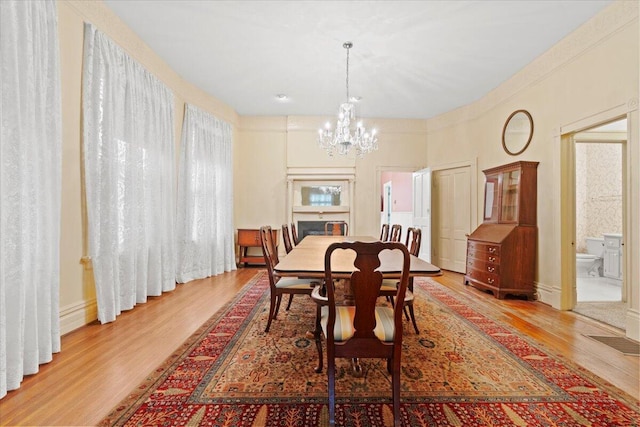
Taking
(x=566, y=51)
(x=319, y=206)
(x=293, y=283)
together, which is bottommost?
(x=293, y=283)

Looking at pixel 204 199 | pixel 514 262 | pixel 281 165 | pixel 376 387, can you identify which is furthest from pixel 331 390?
pixel 281 165

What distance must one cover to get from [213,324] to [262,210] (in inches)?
144

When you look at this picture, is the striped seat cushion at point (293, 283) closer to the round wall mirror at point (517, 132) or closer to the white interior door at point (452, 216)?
the round wall mirror at point (517, 132)

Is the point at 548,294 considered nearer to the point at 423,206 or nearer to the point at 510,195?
the point at 510,195

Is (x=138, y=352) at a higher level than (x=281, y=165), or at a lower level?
lower

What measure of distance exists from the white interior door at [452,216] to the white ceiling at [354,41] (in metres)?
1.53

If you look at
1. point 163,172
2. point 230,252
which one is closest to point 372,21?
point 163,172

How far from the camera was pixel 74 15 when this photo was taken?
2.69 metres

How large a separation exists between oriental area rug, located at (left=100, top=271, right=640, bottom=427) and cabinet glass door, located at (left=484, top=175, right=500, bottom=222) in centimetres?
211

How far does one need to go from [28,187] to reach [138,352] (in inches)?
54.1

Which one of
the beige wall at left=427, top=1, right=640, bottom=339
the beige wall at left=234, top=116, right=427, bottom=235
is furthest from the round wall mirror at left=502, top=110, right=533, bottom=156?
the beige wall at left=234, top=116, right=427, bottom=235

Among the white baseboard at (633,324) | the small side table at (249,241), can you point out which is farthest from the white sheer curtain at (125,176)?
the white baseboard at (633,324)

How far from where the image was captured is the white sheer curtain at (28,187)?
1.85m

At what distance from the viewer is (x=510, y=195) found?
4148 millimetres
